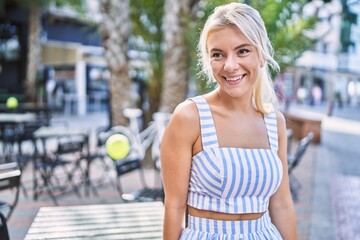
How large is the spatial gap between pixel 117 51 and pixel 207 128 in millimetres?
6345

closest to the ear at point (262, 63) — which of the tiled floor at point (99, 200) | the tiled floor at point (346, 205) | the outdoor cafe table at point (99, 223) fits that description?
the outdoor cafe table at point (99, 223)

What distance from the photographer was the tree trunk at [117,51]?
24.8ft

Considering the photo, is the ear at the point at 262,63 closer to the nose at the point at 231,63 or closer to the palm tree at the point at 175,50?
the nose at the point at 231,63

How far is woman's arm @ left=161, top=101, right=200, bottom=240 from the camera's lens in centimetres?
151

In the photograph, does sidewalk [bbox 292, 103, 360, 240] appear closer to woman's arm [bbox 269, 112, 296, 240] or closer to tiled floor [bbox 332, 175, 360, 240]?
tiled floor [bbox 332, 175, 360, 240]

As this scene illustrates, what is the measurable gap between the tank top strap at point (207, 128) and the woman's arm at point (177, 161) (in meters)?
0.02

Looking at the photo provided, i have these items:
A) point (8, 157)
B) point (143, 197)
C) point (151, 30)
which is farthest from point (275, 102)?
point (151, 30)

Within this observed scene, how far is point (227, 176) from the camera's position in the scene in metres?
1.49

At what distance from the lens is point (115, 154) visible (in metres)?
2.54

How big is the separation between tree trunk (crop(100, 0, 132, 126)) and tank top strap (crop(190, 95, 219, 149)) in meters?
6.20

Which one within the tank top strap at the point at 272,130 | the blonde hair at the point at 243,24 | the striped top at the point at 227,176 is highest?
the blonde hair at the point at 243,24

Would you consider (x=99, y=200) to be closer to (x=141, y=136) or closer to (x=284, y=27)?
(x=141, y=136)

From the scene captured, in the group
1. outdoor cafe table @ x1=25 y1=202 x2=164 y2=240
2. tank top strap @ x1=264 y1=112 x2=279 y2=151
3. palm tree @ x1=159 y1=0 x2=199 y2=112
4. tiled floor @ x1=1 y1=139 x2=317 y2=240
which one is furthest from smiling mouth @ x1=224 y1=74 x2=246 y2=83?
palm tree @ x1=159 y1=0 x2=199 y2=112

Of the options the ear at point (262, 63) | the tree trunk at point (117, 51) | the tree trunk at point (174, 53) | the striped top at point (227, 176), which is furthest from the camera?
the tree trunk at point (117, 51)
